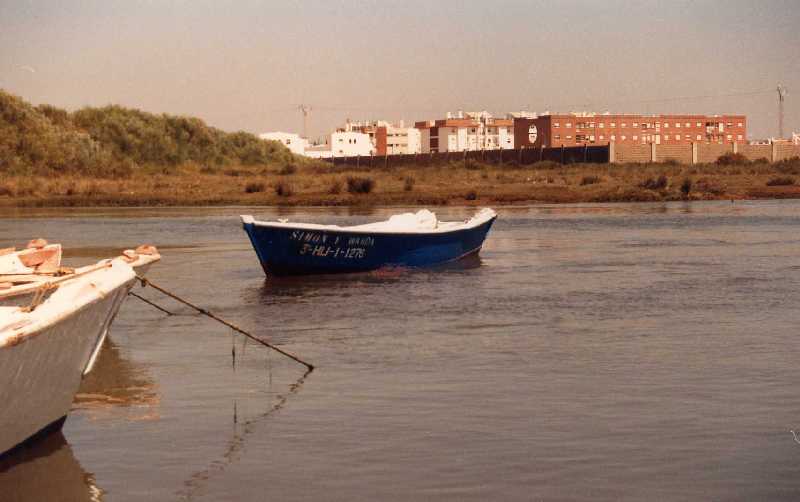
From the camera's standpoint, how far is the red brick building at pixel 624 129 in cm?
17038

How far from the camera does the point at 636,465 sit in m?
9.62

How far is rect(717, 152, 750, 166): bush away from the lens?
297 ft

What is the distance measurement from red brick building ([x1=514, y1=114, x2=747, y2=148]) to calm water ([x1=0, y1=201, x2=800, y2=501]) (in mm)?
146428

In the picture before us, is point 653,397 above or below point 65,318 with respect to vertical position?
below

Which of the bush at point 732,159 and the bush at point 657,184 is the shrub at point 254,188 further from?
the bush at point 732,159

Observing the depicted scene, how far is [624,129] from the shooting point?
182m

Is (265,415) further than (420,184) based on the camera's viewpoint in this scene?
No

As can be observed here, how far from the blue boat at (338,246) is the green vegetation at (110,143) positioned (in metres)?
59.5

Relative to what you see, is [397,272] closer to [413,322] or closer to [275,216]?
[413,322]

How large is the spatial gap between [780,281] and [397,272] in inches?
284

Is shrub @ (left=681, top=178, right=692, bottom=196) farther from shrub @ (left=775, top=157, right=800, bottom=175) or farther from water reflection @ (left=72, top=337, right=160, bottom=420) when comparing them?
water reflection @ (left=72, top=337, right=160, bottom=420)

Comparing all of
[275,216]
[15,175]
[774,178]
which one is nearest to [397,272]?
[275,216]

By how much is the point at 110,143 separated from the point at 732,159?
4769 cm

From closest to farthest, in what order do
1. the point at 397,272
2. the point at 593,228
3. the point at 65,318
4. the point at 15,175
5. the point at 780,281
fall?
the point at 65,318 < the point at 780,281 < the point at 397,272 < the point at 593,228 < the point at 15,175
